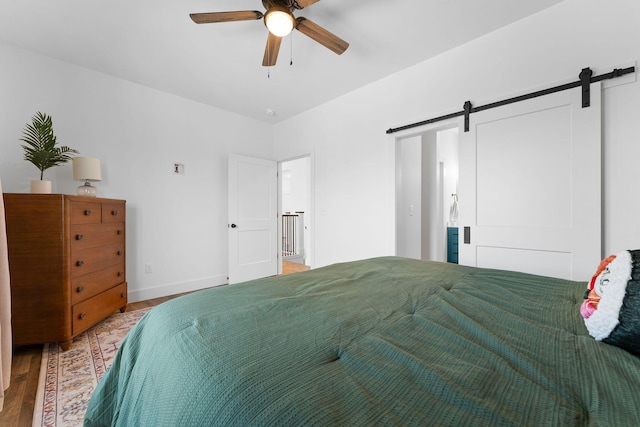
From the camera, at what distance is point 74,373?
1836 millimetres

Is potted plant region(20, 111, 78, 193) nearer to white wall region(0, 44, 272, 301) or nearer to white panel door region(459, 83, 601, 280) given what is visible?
white wall region(0, 44, 272, 301)

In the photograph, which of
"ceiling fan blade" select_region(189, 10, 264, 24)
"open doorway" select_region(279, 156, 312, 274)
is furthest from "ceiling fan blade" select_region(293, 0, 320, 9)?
"open doorway" select_region(279, 156, 312, 274)

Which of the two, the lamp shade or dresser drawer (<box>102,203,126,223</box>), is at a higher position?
the lamp shade

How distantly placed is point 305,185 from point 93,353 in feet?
19.2

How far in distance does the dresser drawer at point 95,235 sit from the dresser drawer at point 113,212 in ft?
0.18

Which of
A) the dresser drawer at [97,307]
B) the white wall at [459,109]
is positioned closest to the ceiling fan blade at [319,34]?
the white wall at [459,109]

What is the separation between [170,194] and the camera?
363 centimetres

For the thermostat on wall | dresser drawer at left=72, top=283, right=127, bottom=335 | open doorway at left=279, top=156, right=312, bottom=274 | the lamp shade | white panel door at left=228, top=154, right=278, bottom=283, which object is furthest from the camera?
open doorway at left=279, top=156, right=312, bottom=274

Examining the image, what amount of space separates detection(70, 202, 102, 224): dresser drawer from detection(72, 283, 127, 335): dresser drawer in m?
0.69

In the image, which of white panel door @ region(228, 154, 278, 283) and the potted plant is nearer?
the potted plant

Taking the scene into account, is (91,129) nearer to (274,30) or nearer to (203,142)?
(203,142)

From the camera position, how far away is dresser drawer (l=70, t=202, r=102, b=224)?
2223mm

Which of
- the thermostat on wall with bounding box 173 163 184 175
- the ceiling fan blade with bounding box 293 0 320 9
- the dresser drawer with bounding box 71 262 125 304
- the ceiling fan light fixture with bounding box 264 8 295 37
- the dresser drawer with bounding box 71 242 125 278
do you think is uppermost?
the ceiling fan blade with bounding box 293 0 320 9

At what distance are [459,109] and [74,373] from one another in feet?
12.3
